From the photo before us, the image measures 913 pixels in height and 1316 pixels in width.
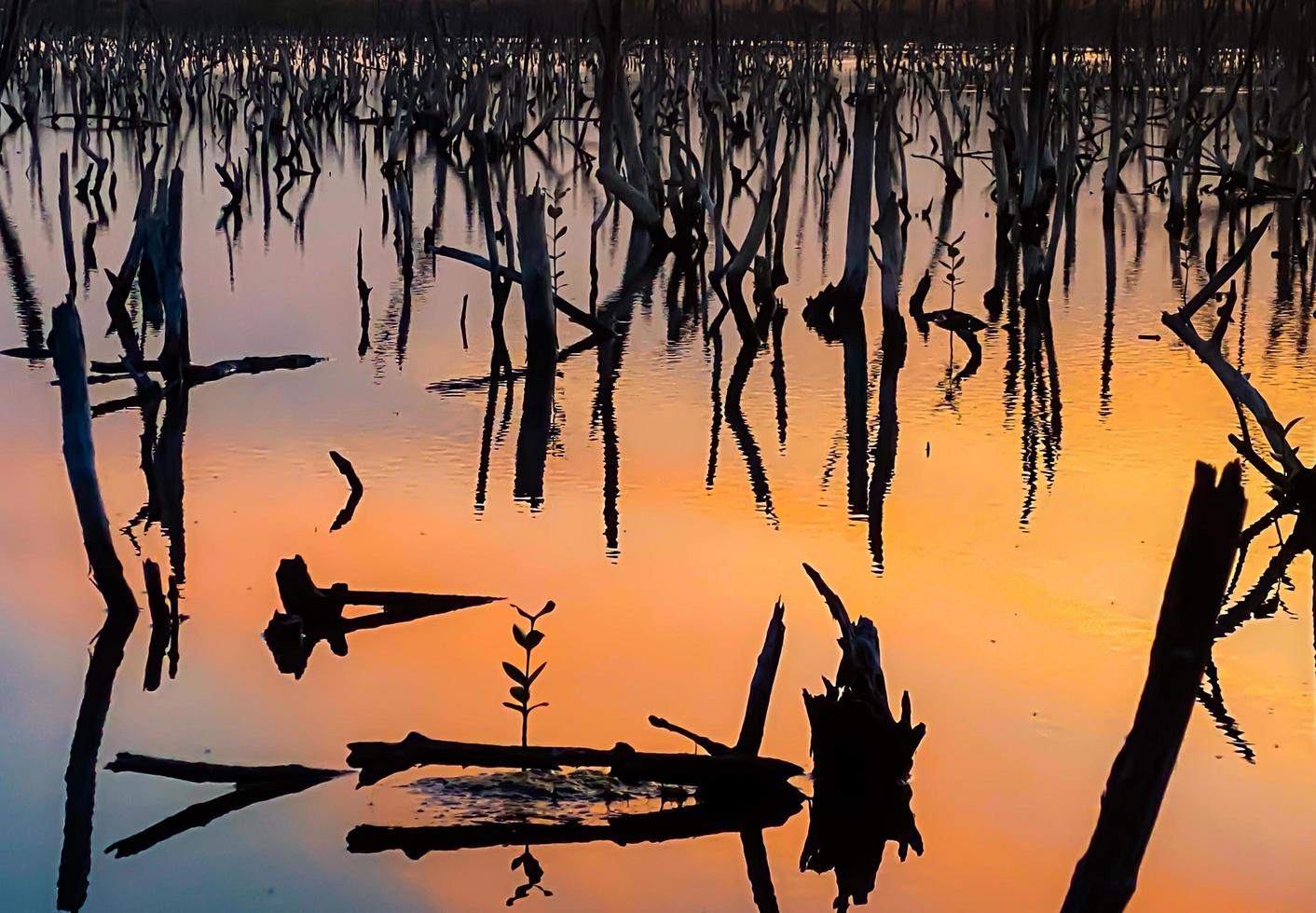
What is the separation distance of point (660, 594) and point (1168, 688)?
310 cm

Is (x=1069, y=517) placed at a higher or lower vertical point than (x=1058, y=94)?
lower

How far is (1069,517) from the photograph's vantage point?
637 cm

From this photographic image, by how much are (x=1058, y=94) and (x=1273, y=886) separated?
926cm

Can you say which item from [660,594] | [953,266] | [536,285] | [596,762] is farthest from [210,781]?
[953,266]

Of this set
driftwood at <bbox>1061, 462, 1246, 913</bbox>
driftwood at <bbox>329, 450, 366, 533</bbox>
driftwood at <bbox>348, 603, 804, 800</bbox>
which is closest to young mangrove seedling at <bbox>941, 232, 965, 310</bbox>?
driftwood at <bbox>329, 450, 366, 533</bbox>

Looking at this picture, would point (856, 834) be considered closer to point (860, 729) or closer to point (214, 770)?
point (860, 729)

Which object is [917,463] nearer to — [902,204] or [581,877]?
[581,877]

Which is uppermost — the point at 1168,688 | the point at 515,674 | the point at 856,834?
the point at 1168,688

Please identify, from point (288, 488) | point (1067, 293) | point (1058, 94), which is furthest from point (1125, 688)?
point (1058, 94)

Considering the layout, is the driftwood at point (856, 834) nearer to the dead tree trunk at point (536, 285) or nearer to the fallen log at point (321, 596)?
the fallen log at point (321, 596)

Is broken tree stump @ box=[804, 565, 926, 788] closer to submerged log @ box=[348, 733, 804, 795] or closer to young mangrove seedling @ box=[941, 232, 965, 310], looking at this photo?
submerged log @ box=[348, 733, 804, 795]

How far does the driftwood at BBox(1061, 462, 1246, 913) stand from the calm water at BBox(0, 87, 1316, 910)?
1153 millimetres

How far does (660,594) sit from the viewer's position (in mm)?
5426

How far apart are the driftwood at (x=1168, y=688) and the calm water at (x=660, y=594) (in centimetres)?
115
